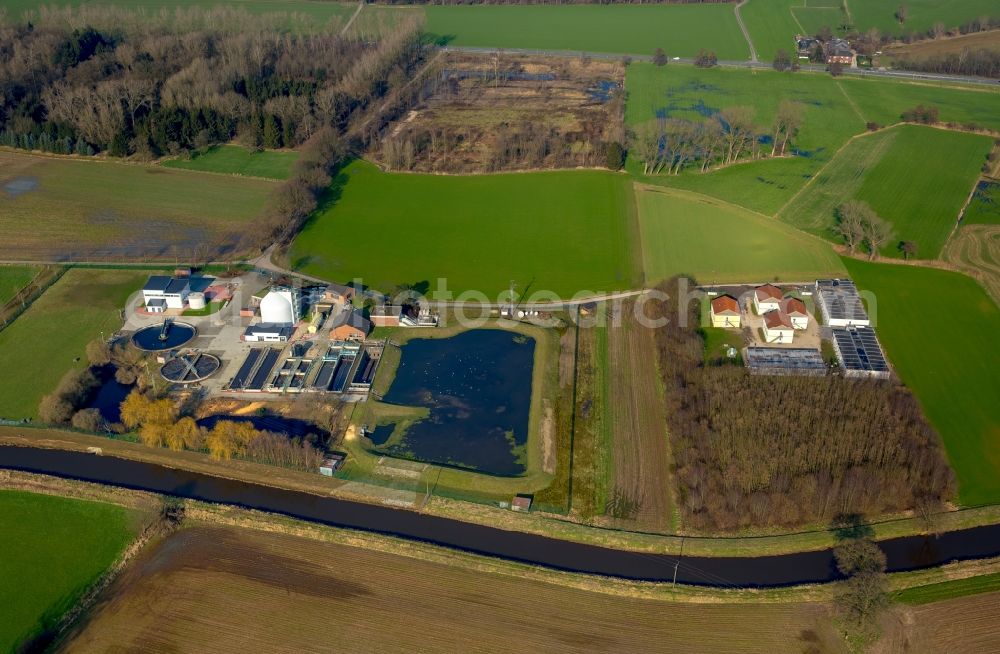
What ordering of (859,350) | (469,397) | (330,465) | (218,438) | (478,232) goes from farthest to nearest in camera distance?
(478,232) → (859,350) → (469,397) → (218,438) → (330,465)

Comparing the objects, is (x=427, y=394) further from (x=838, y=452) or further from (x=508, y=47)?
(x=508, y=47)

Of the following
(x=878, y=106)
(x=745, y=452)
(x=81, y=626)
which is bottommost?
(x=81, y=626)

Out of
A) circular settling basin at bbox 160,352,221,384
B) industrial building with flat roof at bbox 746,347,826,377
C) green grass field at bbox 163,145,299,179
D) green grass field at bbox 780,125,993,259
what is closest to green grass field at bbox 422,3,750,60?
green grass field at bbox 780,125,993,259

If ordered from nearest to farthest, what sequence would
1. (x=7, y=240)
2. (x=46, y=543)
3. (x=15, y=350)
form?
(x=46, y=543), (x=15, y=350), (x=7, y=240)

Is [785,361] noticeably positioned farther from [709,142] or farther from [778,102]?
[778,102]

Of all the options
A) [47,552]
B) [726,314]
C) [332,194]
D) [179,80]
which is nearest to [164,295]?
[332,194]

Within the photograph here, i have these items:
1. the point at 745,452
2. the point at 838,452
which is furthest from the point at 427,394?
the point at 838,452
